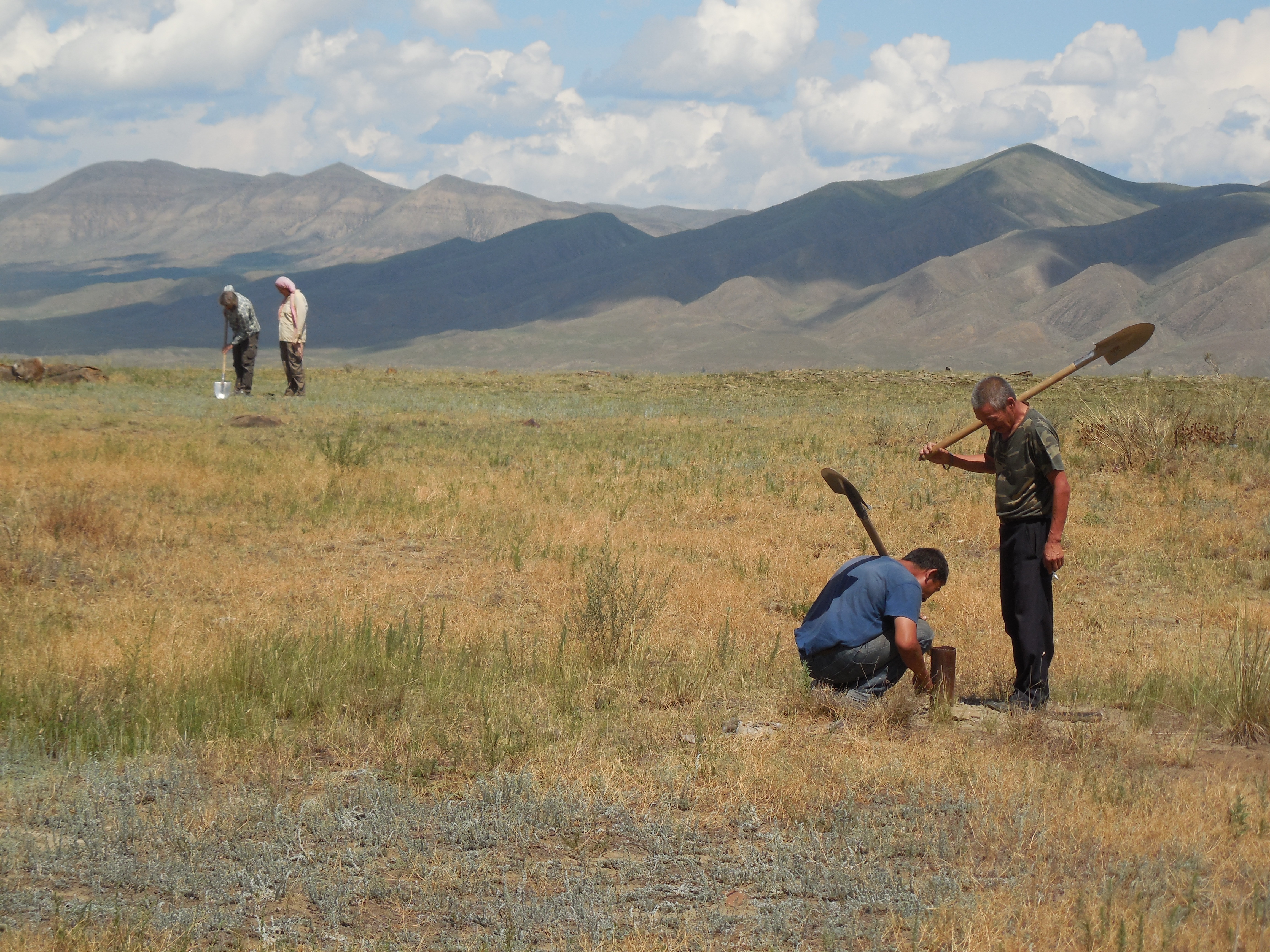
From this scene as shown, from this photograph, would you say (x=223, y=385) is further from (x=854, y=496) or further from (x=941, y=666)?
(x=941, y=666)

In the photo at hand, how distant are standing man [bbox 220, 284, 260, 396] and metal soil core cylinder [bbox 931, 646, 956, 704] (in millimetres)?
15680

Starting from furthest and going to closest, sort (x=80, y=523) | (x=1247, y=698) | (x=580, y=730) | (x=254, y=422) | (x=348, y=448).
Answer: (x=254, y=422)
(x=348, y=448)
(x=80, y=523)
(x=1247, y=698)
(x=580, y=730)

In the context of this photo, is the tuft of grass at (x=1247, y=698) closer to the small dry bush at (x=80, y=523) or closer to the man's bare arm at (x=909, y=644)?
the man's bare arm at (x=909, y=644)

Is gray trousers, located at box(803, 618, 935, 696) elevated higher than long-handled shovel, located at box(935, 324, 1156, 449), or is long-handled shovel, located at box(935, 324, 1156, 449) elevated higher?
long-handled shovel, located at box(935, 324, 1156, 449)

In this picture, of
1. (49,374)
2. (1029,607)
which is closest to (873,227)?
(49,374)

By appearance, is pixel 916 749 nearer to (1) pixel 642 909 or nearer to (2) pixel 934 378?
(1) pixel 642 909

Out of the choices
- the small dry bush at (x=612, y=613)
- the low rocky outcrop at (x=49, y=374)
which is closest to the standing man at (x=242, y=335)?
the low rocky outcrop at (x=49, y=374)

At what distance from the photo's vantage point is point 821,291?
405 ft

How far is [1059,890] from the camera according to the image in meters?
4.11

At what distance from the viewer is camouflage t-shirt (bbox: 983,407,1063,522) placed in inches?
252

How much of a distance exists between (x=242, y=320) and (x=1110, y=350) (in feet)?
53.5

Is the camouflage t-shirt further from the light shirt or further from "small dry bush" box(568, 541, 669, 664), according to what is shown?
the light shirt

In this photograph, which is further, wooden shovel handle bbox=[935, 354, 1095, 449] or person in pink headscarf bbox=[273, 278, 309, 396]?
person in pink headscarf bbox=[273, 278, 309, 396]

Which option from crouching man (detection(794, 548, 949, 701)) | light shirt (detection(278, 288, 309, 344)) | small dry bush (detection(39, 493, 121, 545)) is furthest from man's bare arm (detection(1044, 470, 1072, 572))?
light shirt (detection(278, 288, 309, 344))
